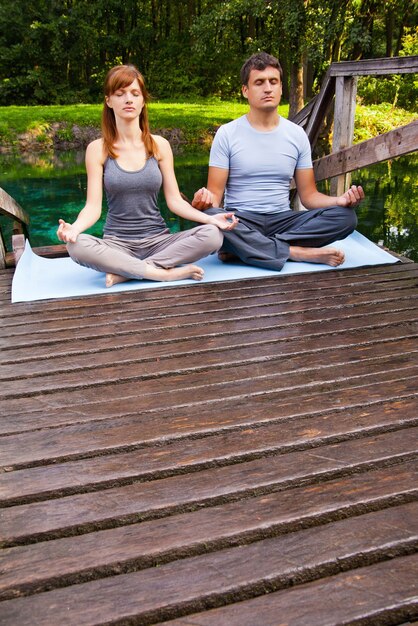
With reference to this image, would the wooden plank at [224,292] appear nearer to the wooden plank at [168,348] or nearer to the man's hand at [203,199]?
the wooden plank at [168,348]

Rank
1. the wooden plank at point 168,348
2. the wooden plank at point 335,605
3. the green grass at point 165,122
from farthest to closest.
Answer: the green grass at point 165,122, the wooden plank at point 168,348, the wooden plank at point 335,605

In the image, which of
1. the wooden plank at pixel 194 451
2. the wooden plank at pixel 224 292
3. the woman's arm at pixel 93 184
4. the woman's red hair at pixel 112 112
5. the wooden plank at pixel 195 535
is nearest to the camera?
the wooden plank at pixel 195 535

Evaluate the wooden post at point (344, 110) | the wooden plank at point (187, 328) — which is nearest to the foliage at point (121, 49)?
the wooden post at point (344, 110)

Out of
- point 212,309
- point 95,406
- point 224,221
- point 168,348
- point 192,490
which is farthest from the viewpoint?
point 224,221

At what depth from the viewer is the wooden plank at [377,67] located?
11.3 feet

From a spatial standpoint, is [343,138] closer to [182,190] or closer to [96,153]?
[96,153]

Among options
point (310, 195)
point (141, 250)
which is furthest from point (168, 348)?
point (310, 195)

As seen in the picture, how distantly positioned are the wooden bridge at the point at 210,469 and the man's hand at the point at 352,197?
0.84 meters

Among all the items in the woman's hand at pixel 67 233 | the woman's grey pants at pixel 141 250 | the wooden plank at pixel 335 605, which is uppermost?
the woman's hand at pixel 67 233

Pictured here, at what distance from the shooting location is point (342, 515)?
1.44 m

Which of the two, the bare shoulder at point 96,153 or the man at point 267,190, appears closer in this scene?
the bare shoulder at point 96,153

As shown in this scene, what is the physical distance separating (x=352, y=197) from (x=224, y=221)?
723 millimetres

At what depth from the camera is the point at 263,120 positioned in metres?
3.55

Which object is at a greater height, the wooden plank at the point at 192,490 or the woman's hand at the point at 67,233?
the woman's hand at the point at 67,233
